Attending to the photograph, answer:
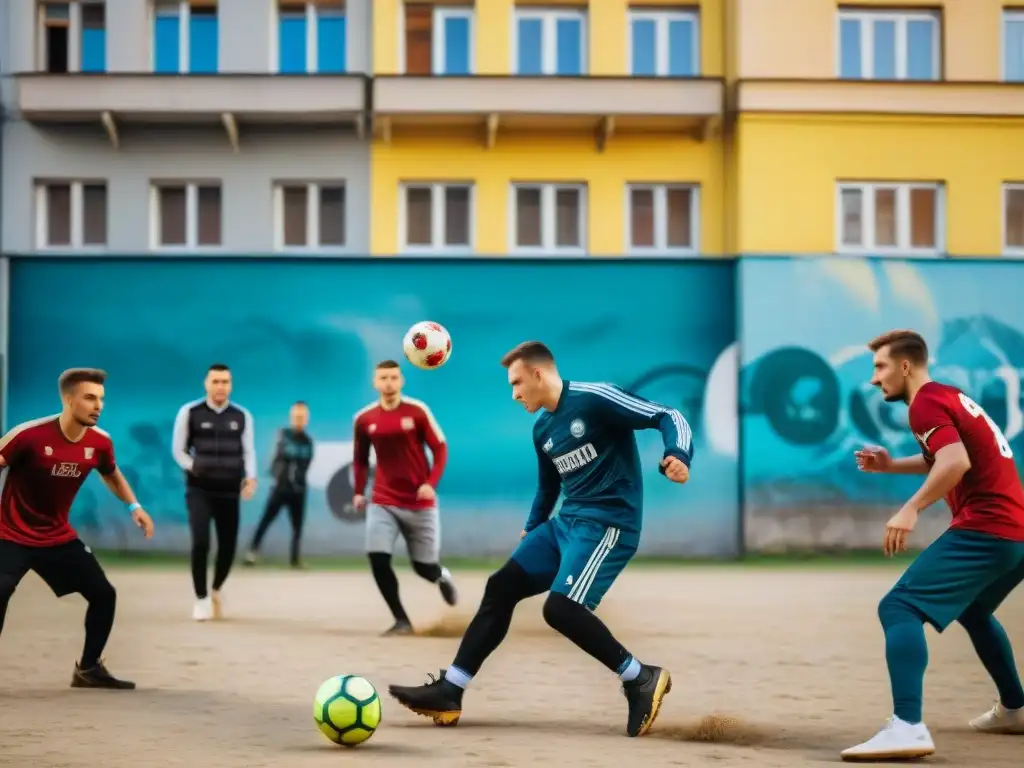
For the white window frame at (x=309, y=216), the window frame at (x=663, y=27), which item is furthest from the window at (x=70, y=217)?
the window frame at (x=663, y=27)

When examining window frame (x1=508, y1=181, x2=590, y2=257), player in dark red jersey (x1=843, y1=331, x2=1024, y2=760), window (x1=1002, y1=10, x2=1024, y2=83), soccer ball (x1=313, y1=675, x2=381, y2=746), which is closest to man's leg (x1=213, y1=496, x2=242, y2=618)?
soccer ball (x1=313, y1=675, x2=381, y2=746)

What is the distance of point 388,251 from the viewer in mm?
24156

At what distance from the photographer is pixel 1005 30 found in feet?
80.7

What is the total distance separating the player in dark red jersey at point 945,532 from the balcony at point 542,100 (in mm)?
16499

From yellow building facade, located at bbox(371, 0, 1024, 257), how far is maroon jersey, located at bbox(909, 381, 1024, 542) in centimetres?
1679

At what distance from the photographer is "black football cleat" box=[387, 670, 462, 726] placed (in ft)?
25.8

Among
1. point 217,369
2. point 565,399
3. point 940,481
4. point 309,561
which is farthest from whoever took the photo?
point 309,561

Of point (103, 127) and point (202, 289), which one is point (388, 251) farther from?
point (103, 127)

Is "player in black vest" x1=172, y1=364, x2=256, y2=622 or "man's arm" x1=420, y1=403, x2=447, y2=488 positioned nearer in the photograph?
"man's arm" x1=420, y1=403, x2=447, y2=488

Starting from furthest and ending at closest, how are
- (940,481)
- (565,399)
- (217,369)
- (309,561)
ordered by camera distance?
(309,561), (217,369), (565,399), (940,481)

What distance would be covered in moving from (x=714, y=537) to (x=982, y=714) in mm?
15686

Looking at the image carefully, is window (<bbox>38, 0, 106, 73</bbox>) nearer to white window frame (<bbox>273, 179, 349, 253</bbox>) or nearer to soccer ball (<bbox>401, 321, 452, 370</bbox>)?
white window frame (<bbox>273, 179, 349, 253</bbox>)

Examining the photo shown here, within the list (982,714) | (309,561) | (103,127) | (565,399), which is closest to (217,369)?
(565,399)

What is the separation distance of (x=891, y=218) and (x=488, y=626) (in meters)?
17.9
